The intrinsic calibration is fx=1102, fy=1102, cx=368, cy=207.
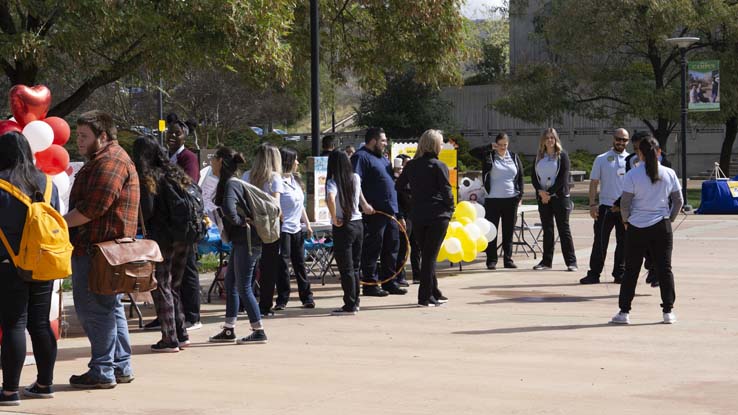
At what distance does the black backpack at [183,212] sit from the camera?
354 inches

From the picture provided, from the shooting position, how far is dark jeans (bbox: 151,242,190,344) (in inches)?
353

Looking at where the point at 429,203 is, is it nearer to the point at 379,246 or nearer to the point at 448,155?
the point at 379,246

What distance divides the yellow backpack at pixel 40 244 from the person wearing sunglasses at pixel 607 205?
8.04m

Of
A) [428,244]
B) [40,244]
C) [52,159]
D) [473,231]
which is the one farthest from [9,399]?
[473,231]

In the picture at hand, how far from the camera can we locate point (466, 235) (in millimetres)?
14164

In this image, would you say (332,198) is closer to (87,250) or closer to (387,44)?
(87,250)

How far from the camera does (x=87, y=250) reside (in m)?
7.48

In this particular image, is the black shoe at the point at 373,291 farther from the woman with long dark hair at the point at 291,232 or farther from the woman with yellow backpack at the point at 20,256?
the woman with yellow backpack at the point at 20,256

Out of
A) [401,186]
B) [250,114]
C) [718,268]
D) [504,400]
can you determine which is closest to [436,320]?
[401,186]

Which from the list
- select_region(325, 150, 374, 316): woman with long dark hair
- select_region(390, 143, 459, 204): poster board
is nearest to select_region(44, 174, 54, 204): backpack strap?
select_region(325, 150, 374, 316): woman with long dark hair

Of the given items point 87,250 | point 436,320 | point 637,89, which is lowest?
point 436,320

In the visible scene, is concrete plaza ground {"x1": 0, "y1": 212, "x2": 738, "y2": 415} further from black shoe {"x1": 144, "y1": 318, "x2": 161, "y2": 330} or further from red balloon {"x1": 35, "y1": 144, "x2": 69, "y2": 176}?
red balloon {"x1": 35, "y1": 144, "x2": 69, "y2": 176}

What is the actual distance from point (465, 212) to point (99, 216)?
789 centimetres

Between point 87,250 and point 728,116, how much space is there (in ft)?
94.6
